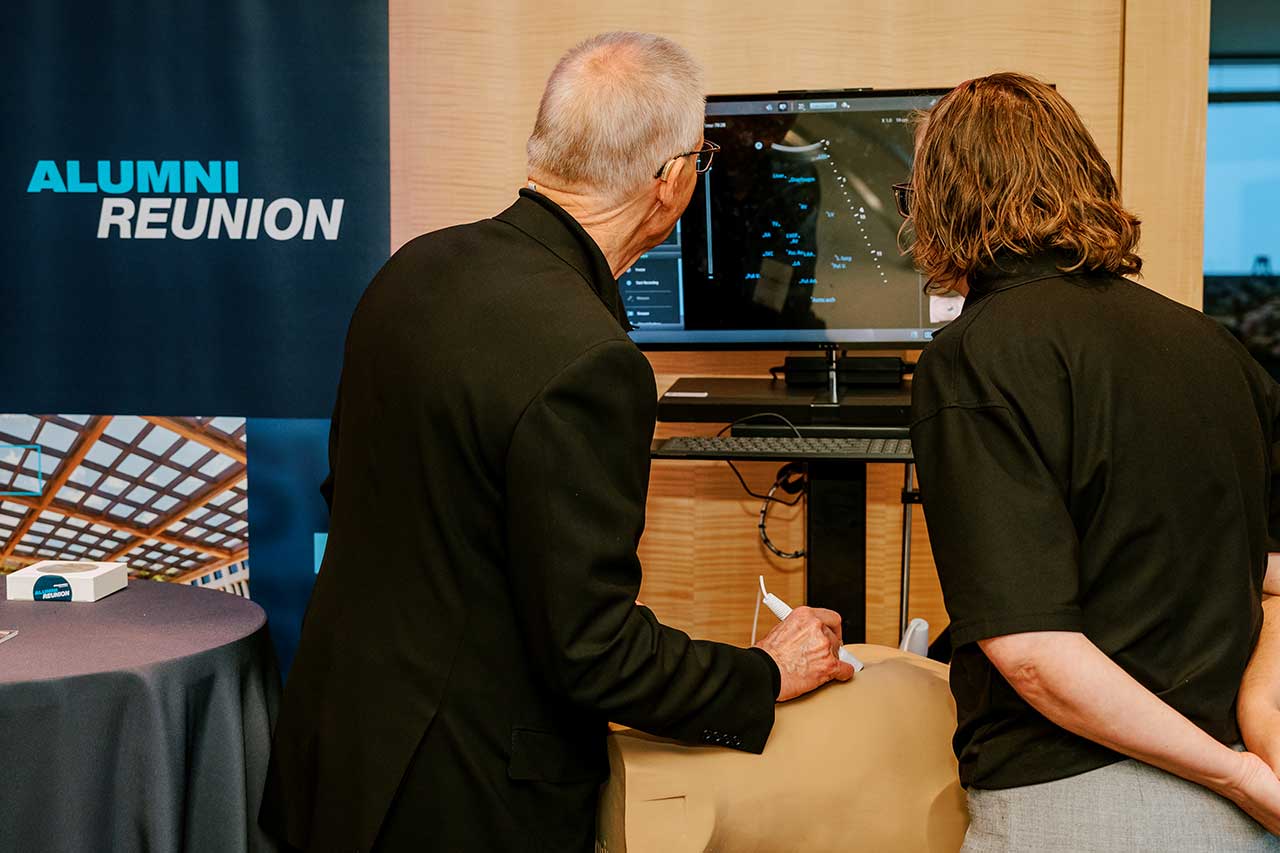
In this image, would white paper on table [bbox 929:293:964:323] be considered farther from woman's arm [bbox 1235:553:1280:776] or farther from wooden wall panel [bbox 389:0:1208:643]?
woman's arm [bbox 1235:553:1280:776]

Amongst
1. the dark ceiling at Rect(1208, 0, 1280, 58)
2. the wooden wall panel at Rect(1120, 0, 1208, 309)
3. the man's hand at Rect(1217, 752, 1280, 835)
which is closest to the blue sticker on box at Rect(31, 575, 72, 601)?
the man's hand at Rect(1217, 752, 1280, 835)

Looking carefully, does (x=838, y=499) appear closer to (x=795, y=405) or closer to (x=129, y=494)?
(x=795, y=405)

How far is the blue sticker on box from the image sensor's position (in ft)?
6.54

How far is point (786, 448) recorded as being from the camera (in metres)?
2.25

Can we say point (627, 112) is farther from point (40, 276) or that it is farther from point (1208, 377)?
point (40, 276)

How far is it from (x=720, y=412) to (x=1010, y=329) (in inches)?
50.4

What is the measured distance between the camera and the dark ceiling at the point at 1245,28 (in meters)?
3.89

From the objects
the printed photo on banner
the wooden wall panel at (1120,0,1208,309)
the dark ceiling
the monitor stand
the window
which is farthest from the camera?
the window

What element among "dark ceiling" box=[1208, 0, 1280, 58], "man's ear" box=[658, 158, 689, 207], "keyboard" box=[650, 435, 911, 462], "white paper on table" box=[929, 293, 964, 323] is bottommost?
"keyboard" box=[650, 435, 911, 462]

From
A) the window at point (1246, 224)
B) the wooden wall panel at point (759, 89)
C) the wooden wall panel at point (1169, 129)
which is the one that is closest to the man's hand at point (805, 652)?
the wooden wall panel at point (759, 89)

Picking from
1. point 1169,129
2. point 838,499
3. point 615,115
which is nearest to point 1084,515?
point 615,115

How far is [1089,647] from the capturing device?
1128 millimetres

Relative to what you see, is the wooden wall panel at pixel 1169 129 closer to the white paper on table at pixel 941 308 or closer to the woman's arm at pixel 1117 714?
the white paper on table at pixel 941 308

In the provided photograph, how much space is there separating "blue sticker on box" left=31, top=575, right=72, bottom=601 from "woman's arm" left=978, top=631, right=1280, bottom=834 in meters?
1.52
